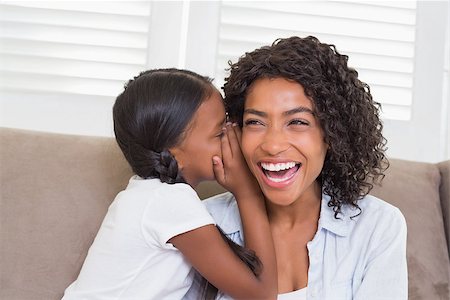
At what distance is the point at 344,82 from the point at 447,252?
645 mm

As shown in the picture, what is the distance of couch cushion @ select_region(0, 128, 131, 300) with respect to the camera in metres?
1.67

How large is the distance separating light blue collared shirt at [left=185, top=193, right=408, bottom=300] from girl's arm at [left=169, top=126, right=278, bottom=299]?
11 centimetres

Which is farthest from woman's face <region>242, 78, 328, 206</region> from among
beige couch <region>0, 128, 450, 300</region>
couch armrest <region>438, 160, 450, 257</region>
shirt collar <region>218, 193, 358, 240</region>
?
couch armrest <region>438, 160, 450, 257</region>

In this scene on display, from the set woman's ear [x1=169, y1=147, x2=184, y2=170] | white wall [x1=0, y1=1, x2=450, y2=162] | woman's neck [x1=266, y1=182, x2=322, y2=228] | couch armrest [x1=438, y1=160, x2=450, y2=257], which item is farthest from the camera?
white wall [x1=0, y1=1, x2=450, y2=162]

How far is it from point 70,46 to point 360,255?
1.32m

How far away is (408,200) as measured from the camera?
186cm

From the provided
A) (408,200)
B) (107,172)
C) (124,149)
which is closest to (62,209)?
(107,172)

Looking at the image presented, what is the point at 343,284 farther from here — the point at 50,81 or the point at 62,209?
the point at 50,81

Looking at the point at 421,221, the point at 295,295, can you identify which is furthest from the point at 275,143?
the point at 421,221

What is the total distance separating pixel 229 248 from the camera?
4.83ft

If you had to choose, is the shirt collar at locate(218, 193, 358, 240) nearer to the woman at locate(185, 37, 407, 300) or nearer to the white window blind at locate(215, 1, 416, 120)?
the woman at locate(185, 37, 407, 300)

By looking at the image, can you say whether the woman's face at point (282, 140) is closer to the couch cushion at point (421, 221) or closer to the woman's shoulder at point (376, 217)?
the woman's shoulder at point (376, 217)

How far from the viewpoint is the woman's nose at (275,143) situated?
4.78 feet

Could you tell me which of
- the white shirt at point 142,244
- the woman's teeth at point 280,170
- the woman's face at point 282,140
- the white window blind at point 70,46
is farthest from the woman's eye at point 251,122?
the white window blind at point 70,46
